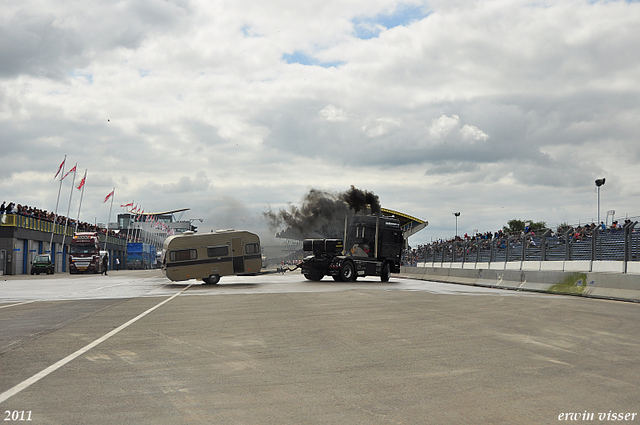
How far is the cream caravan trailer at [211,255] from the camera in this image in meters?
29.9

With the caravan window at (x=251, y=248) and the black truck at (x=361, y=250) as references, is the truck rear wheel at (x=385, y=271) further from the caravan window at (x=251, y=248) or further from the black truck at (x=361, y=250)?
the caravan window at (x=251, y=248)

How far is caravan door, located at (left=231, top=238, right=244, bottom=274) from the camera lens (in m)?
31.1

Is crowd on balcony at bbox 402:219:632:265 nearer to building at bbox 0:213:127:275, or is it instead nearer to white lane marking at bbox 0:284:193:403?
white lane marking at bbox 0:284:193:403

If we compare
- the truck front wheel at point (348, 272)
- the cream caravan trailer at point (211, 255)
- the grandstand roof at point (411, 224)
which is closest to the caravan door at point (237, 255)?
the cream caravan trailer at point (211, 255)

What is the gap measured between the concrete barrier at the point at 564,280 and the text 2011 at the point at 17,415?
16.8m

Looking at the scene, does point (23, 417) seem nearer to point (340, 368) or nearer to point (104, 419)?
point (104, 419)

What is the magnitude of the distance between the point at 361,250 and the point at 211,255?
742 cm

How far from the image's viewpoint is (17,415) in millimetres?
5184

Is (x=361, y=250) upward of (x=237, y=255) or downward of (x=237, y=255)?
upward

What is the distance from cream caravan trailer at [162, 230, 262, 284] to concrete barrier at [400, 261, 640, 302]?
11195mm

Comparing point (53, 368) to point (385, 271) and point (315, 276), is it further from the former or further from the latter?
point (315, 276)

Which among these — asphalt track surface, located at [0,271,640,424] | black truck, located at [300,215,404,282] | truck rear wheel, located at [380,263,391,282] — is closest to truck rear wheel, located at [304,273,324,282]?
black truck, located at [300,215,404,282]

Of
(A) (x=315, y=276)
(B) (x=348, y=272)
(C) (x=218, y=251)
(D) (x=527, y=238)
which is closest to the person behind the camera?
(D) (x=527, y=238)

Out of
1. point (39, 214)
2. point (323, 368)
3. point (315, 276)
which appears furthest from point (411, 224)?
point (323, 368)
